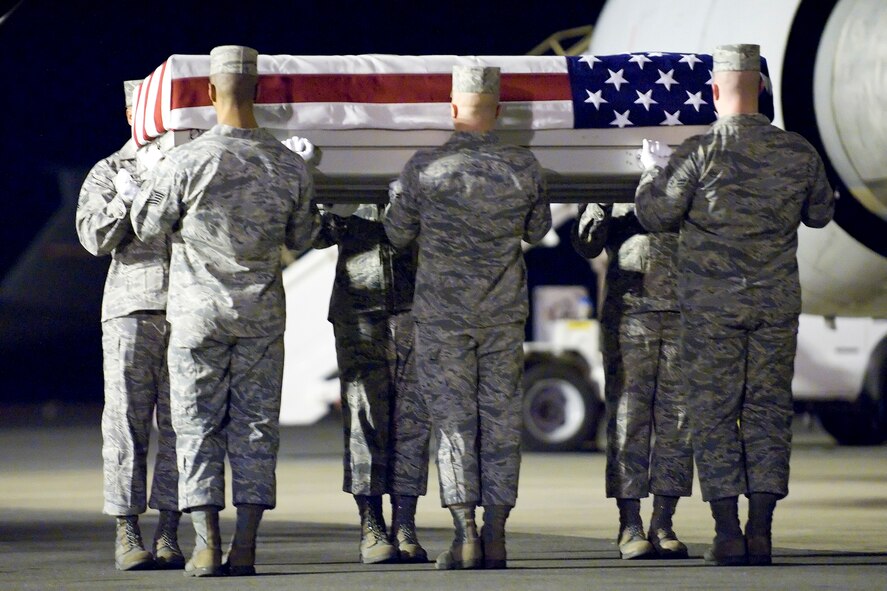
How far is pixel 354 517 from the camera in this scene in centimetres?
826

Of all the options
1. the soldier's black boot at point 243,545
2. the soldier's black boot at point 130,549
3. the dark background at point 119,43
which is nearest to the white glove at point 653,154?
the soldier's black boot at point 243,545

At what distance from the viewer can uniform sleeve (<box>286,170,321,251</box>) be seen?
18.3 ft

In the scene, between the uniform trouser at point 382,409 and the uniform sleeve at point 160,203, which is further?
the uniform trouser at point 382,409

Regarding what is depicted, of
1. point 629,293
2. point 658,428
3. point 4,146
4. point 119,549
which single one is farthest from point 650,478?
point 4,146

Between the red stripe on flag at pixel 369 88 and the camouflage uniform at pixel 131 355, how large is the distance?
1.73 ft

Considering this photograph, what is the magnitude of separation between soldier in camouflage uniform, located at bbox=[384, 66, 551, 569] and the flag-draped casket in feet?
0.73

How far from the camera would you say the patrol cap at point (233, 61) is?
17.9 feet

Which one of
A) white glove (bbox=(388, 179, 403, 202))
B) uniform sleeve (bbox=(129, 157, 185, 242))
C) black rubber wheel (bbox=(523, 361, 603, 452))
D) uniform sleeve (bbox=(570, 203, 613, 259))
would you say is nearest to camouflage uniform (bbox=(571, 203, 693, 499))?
uniform sleeve (bbox=(570, 203, 613, 259))

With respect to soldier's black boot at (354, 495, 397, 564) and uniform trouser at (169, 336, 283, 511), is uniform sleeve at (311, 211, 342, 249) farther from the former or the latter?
soldier's black boot at (354, 495, 397, 564)

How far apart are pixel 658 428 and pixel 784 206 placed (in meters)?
1.03

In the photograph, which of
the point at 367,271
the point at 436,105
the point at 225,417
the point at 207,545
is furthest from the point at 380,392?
the point at 436,105

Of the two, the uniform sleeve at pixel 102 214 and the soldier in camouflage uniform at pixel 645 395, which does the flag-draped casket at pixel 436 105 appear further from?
the soldier in camouflage uniform at pixel 645 395

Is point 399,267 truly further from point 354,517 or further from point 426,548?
point 354,517

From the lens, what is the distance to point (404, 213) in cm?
573
